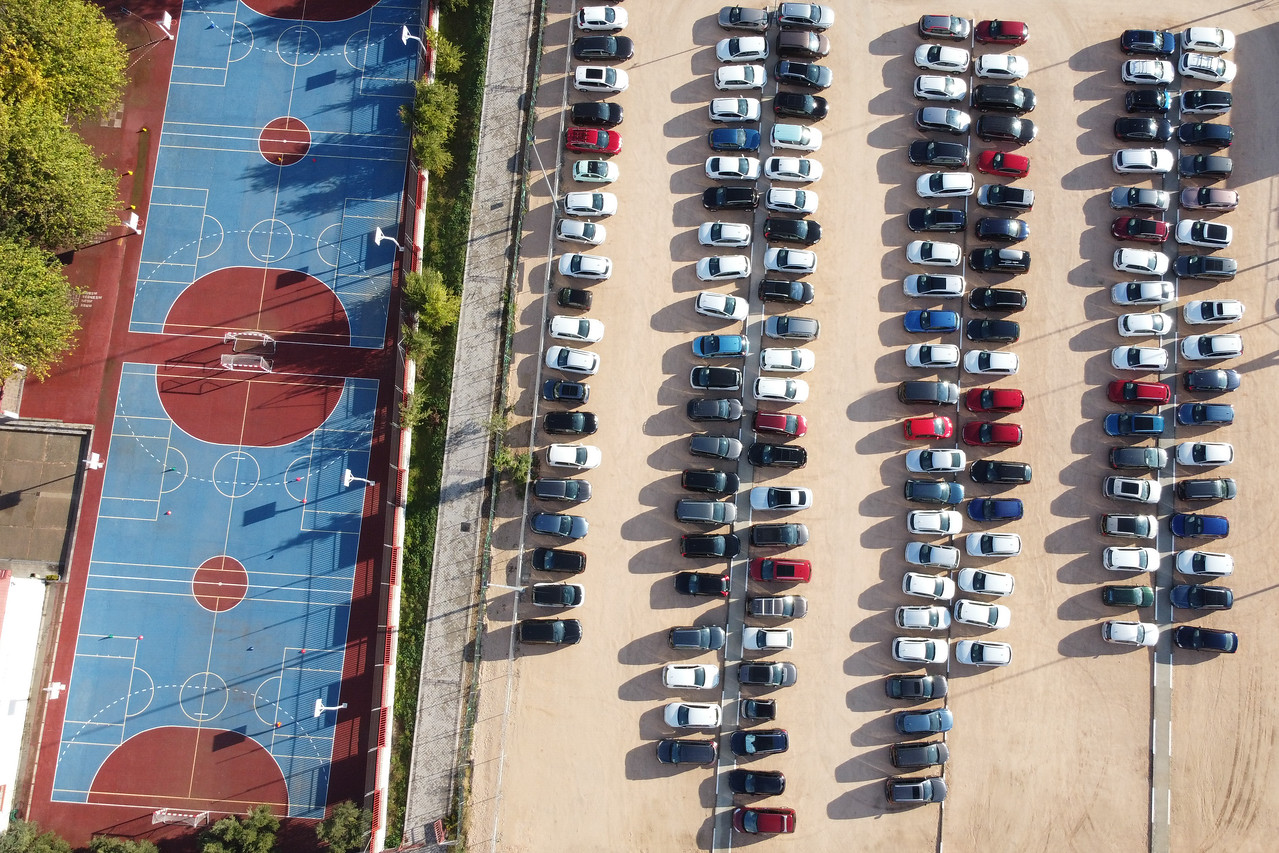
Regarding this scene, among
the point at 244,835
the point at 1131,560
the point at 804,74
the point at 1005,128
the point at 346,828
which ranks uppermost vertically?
the point at 804,74

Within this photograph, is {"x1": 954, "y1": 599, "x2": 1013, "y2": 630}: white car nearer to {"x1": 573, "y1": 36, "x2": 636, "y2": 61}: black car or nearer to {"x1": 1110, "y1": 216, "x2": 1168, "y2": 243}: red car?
{"x1": 1110, "y1": 216, "x2": 1168, "y2": 243}: red car

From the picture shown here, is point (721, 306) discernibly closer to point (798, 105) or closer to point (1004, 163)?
point (798, 105)

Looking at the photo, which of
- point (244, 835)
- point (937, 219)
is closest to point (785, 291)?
point (937, 219)

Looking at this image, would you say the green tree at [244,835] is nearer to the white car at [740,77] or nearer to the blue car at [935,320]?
the blue car at [935,320]

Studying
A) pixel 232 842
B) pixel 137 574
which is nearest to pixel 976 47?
pixel 137 574

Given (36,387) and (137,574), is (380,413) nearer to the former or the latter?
(137,574)

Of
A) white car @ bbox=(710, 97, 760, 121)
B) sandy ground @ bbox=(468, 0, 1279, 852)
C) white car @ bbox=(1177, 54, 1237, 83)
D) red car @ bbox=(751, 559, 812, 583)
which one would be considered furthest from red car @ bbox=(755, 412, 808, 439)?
white car @ bbox=(1177, 54, 1237, 83)

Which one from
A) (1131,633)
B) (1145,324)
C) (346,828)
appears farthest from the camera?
(1145,324)
